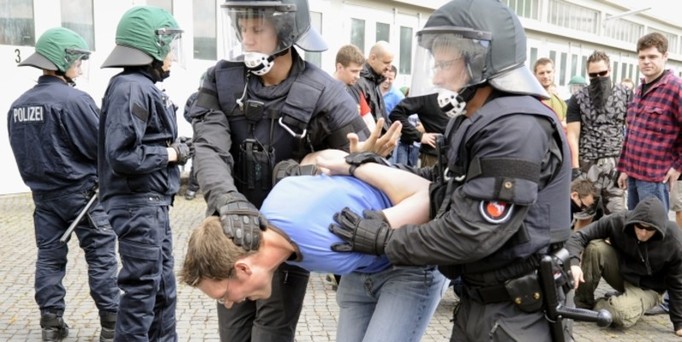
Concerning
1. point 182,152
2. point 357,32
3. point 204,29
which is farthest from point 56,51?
point 357,32

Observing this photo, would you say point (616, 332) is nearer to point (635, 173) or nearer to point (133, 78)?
point (635, 173)

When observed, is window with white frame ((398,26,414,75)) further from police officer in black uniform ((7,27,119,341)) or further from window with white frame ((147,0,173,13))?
police officer in black uniform ((7,27,119,341))

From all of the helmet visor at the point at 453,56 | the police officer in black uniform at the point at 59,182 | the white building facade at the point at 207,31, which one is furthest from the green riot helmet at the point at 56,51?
the helmet visor at the point at 453,56

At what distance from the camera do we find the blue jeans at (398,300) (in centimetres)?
235

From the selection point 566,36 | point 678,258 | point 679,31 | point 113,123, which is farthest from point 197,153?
point 679,31

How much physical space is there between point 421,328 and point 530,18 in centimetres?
2404

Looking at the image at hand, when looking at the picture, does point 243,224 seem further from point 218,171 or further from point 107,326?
point 107,326

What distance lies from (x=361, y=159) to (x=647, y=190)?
4094 mm

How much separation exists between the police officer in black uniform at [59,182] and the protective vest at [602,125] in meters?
4.66

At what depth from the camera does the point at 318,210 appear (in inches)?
81.8

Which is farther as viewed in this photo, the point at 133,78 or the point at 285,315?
the point at 133,78

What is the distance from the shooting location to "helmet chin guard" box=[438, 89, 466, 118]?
83.4 inches

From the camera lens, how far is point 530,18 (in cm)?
2458

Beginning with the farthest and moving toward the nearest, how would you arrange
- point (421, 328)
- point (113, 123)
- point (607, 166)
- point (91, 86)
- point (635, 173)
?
1. point (91, 86)
2. point (607, 166)
3. point (635, 173)
4. point (113, 123)
5. point (421, 328)
